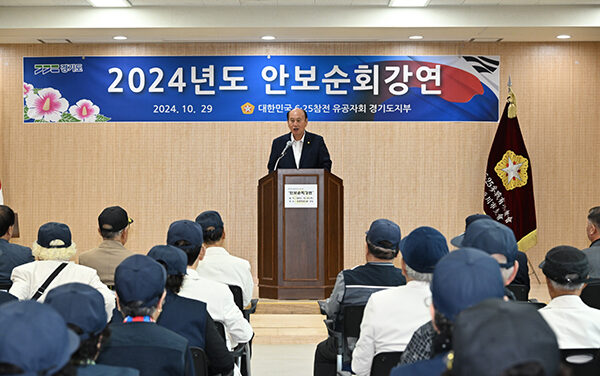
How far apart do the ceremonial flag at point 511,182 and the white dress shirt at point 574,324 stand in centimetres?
548

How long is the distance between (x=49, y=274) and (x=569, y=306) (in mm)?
2499

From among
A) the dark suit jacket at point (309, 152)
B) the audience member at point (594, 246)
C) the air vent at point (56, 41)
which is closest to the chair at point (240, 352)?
A: the audience member at point (594, 246)

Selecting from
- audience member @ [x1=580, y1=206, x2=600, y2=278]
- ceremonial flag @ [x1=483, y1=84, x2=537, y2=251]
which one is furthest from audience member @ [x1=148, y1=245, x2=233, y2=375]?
ceremonial flag @ [x1=483, y1=84, x2=537, y2=251]

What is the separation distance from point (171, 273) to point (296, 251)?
350 centimetres

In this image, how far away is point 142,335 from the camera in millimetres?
2047

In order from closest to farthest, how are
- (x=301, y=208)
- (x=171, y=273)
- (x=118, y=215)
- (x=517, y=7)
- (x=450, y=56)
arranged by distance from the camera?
1. (x=171, y=273)
2. (x=118, y=215)
3. (x=301, y=208)
4. (x=517, y=7)
5. (x=450, y=56)

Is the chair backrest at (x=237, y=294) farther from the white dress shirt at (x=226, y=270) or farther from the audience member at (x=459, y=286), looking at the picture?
the audience member at (x=459, y=286)

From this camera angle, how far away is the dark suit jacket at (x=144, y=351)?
2021 millimetres

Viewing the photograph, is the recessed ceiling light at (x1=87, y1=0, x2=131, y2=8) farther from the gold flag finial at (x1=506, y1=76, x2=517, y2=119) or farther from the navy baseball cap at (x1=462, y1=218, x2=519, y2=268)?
the navy baseball cap at (x1=462, y1=218, x2=519, y2=268)

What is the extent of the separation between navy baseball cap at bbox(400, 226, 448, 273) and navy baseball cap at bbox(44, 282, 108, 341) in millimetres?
1368

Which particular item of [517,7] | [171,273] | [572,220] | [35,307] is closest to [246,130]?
[517,7]

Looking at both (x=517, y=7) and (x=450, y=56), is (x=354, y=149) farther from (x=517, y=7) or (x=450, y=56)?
(x=517, y=7)

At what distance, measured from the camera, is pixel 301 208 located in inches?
244

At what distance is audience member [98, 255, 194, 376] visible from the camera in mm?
2023
